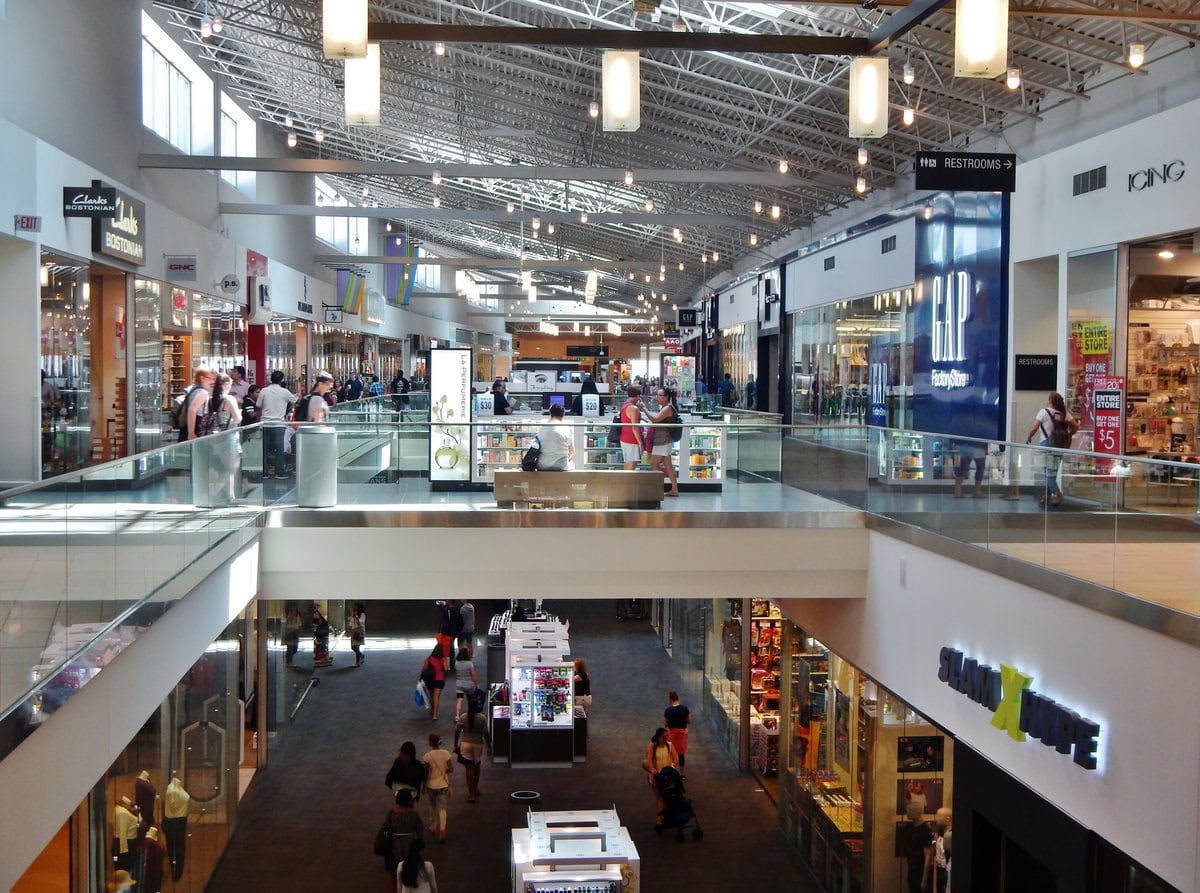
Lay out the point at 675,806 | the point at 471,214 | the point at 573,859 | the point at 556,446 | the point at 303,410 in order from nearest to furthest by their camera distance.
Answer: the point at 573,859 → the point at 556,446 → the point at 675,806 → the point at 303,410 → the point at 471,214

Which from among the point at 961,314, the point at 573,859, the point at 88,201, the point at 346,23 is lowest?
the point at 573,859

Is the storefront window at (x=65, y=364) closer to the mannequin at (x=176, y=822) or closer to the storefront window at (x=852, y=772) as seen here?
the mannequin at (x=176, y=822)

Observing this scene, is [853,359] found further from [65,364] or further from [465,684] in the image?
[65,364]

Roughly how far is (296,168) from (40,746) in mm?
18481

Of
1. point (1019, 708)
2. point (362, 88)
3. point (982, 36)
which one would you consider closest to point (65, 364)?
point (362, 88)

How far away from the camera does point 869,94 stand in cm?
675

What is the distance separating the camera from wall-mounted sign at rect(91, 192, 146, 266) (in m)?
16.4

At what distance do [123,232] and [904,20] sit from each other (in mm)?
14475

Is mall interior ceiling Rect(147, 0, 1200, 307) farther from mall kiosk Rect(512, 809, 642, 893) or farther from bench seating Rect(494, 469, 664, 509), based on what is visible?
mall kiosk Rect(512, 809, 642, 893)

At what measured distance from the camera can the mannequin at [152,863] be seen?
911 cm

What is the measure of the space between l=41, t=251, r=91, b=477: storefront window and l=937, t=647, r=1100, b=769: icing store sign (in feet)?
38.6

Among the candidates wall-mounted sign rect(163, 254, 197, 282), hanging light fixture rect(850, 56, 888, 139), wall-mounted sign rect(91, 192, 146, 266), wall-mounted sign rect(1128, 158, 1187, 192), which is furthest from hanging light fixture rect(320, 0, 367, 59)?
wall-mounted sign rect(163, 254, 197, 282)

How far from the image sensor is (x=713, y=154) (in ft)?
79.4

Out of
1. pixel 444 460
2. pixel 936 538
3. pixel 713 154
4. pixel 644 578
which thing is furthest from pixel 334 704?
pixel 713 154
